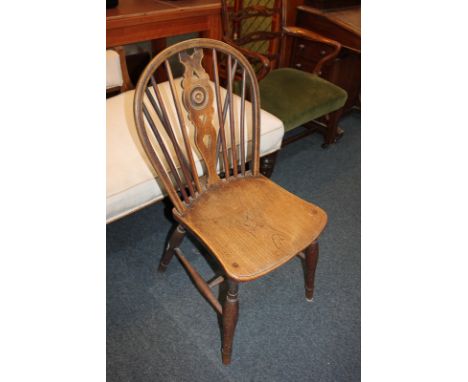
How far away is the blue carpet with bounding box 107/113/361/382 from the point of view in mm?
1342

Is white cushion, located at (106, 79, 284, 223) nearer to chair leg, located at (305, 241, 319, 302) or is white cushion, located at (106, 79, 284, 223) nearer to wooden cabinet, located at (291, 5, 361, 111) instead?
chair leg, located at (305, 241, 319, 302)

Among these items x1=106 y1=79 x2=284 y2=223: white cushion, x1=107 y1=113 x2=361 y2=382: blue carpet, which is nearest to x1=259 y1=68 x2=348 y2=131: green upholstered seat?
x1=106 y1=79 x2=284 y2=223: white cushion

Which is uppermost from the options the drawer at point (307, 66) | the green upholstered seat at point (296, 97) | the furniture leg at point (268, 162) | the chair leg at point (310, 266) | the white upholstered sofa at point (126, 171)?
the drawer at point (307, 66)

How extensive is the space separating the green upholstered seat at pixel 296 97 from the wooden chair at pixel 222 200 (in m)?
0.61

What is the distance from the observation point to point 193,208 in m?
1.29

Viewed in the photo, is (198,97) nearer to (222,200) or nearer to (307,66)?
(222,200)

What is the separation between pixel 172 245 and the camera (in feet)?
4.86

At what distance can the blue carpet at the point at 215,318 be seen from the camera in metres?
1.34

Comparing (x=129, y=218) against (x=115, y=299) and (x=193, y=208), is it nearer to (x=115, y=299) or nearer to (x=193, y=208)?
(x=115, y=299)

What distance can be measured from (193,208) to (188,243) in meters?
0.56

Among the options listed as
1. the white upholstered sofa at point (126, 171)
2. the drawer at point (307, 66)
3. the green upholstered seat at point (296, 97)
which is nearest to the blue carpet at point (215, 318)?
the white upholstered sofa at point (126, 171)

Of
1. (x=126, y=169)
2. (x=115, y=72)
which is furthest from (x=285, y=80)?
(x=126, y=169)

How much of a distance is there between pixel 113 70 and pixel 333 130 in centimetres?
153

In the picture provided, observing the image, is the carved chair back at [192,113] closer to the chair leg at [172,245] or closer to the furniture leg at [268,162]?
the chair leg at [172,245]
